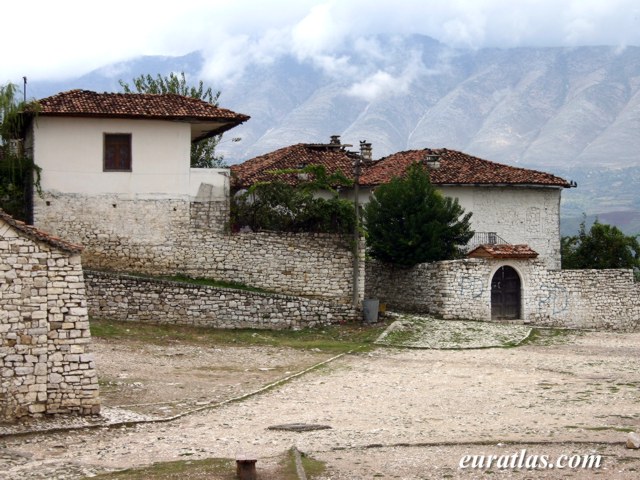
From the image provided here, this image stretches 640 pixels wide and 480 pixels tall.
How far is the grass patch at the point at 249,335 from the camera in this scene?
29406 mm

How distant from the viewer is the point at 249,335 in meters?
31.5

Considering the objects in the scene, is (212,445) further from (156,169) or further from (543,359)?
(156,169)

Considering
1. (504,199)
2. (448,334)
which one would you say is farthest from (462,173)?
(448,334)

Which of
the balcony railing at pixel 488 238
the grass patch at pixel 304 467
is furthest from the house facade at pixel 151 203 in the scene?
the grass patch at pixel 304 467

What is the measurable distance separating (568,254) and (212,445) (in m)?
31.8

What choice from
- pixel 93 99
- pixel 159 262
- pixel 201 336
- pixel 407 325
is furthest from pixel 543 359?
pixel 93 99

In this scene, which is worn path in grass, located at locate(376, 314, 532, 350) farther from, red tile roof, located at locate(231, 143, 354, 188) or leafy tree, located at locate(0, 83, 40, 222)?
leafy tree, located at locate(0, 83, 40, 222)

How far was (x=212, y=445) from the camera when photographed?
16.7 metres

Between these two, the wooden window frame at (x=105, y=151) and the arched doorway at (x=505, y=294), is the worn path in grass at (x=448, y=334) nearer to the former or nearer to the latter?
the arched doorway at (x=505, y=294)

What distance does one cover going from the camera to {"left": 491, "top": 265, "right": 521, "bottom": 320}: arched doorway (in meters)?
37.1

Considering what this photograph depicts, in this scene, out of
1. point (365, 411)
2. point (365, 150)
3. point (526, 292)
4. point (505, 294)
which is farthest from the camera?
point (365, 150)

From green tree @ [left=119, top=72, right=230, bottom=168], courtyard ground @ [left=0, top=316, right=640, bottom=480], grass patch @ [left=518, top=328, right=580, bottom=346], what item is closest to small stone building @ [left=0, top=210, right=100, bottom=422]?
courtyard ground @ [left=0, top=316, right=640, bottom=480]

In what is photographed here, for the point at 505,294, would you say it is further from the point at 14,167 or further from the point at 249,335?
the point at 14,167

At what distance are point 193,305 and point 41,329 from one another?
44.9ft
